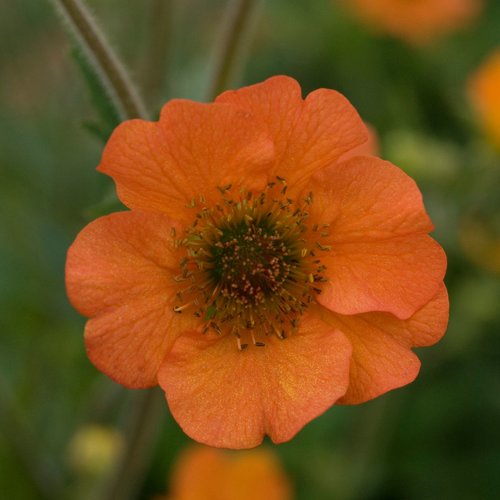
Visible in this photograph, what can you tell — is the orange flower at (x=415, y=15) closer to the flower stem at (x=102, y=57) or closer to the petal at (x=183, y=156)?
the flower stem at (x=102, y=57)

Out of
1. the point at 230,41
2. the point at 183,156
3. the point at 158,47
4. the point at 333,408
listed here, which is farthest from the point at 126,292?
the point at 333,408

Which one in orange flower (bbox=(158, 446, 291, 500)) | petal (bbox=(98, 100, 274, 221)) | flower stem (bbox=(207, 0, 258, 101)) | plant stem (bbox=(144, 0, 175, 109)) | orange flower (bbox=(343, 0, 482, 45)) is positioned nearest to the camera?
petal (bbox=(98, 100, 274, 221))

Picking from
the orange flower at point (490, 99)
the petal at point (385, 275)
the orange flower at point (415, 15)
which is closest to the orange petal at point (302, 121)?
the petal at point (385, 275)

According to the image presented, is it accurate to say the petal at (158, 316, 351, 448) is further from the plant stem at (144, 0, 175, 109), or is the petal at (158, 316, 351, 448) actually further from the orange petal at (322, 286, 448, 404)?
the plant stem at (144, 0, 175, 109)

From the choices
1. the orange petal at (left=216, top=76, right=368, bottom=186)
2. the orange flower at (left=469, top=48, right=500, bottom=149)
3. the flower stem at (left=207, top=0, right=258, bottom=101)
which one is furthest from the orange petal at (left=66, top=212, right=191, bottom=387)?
the orange flower at (left=469, top=48, right=500, bottom=149)

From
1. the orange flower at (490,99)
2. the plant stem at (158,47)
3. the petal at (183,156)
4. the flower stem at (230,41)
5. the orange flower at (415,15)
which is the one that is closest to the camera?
the petal at (183,156)

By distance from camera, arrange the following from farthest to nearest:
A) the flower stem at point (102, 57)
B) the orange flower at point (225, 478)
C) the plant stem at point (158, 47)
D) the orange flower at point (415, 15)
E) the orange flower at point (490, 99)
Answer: the orange flower at point (415, 15)
the orange flower at point (490, 99)
the orange flower at point (225, 478)
the plant stem at point (158, 47)
the flower stem at point (102, 57)
